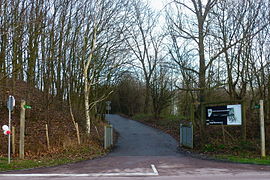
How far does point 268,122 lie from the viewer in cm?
1780

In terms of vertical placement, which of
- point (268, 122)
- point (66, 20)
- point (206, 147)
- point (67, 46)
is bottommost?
point (206, 147)

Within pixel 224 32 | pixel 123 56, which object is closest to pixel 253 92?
pixel 224 32

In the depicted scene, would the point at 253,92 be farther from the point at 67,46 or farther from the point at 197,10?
the point at 67,46

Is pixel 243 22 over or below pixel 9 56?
over

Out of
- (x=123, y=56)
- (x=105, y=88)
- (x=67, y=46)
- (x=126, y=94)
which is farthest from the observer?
(x=126, y=94)

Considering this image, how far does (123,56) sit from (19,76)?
8466 millimetres

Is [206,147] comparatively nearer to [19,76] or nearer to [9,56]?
[9,56]

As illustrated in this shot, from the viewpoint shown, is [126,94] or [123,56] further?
[126,94]

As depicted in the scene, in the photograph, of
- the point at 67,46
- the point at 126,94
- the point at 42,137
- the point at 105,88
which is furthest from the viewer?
the point at 126,94

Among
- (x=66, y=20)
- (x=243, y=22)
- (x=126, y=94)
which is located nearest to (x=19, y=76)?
(x=66, y=20)

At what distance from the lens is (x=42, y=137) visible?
1686 cm

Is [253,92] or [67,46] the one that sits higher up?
[67,46]

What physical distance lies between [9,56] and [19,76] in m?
4.79

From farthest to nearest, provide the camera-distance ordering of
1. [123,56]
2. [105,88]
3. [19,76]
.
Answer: [105,88] → [123,56] → [19,76]
